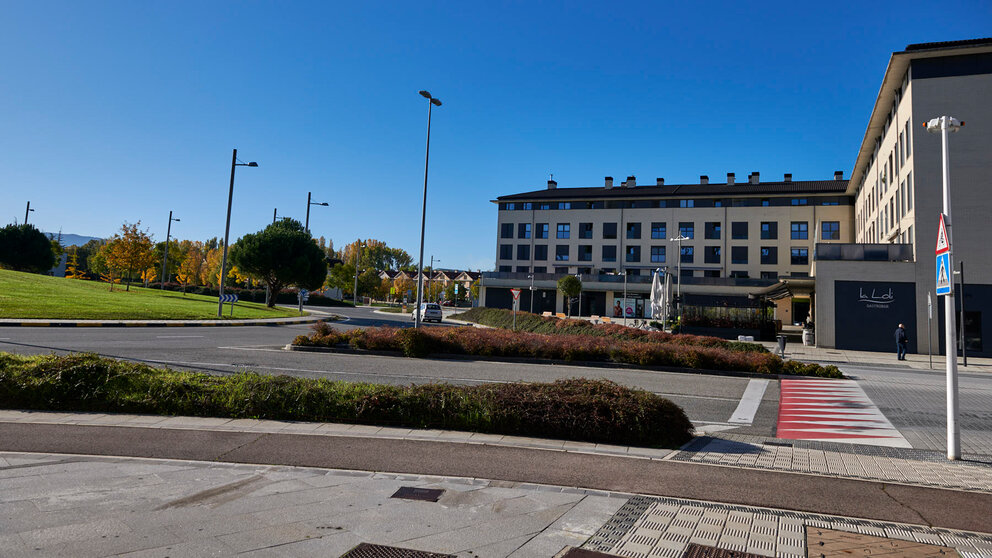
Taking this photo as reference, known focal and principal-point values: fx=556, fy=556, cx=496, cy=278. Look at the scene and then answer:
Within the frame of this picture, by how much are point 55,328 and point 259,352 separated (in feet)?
35.6

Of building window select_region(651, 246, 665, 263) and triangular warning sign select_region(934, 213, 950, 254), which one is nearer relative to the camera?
triangular warning sign select_region(934, 213, 950, 254)

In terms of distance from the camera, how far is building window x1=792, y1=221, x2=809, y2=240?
58.8m

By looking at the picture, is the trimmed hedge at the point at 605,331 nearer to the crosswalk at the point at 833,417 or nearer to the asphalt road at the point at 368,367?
the asphalt road at the point at 368,367

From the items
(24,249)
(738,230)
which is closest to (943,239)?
(738,230)

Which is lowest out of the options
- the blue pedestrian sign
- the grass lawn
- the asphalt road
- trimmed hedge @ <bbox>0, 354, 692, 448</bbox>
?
the asphalt road

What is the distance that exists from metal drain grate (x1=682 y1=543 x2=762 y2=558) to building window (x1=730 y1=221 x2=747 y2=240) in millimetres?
63430

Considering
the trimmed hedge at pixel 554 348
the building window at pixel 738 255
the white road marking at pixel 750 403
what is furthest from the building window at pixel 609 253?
the white road marking at pixel 750 403

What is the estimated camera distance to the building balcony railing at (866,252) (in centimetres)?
2881

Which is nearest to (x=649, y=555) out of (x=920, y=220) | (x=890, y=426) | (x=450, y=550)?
(x=450, y=550)

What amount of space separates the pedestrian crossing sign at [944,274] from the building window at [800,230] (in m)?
57.6

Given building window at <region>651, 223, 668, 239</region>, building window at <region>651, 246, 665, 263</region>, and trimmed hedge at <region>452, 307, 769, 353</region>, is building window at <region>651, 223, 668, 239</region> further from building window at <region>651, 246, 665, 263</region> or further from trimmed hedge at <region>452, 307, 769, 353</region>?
trimmed hedge at <region>452, 307, 769, 353</region>

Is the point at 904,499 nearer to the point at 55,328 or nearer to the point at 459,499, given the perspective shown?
the point at 459,499

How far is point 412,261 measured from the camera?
186125 mm

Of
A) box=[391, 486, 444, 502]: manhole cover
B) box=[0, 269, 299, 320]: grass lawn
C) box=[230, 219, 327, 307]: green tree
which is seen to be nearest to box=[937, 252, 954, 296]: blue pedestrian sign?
box=[391, 486, 444, 502]: manhole cover
